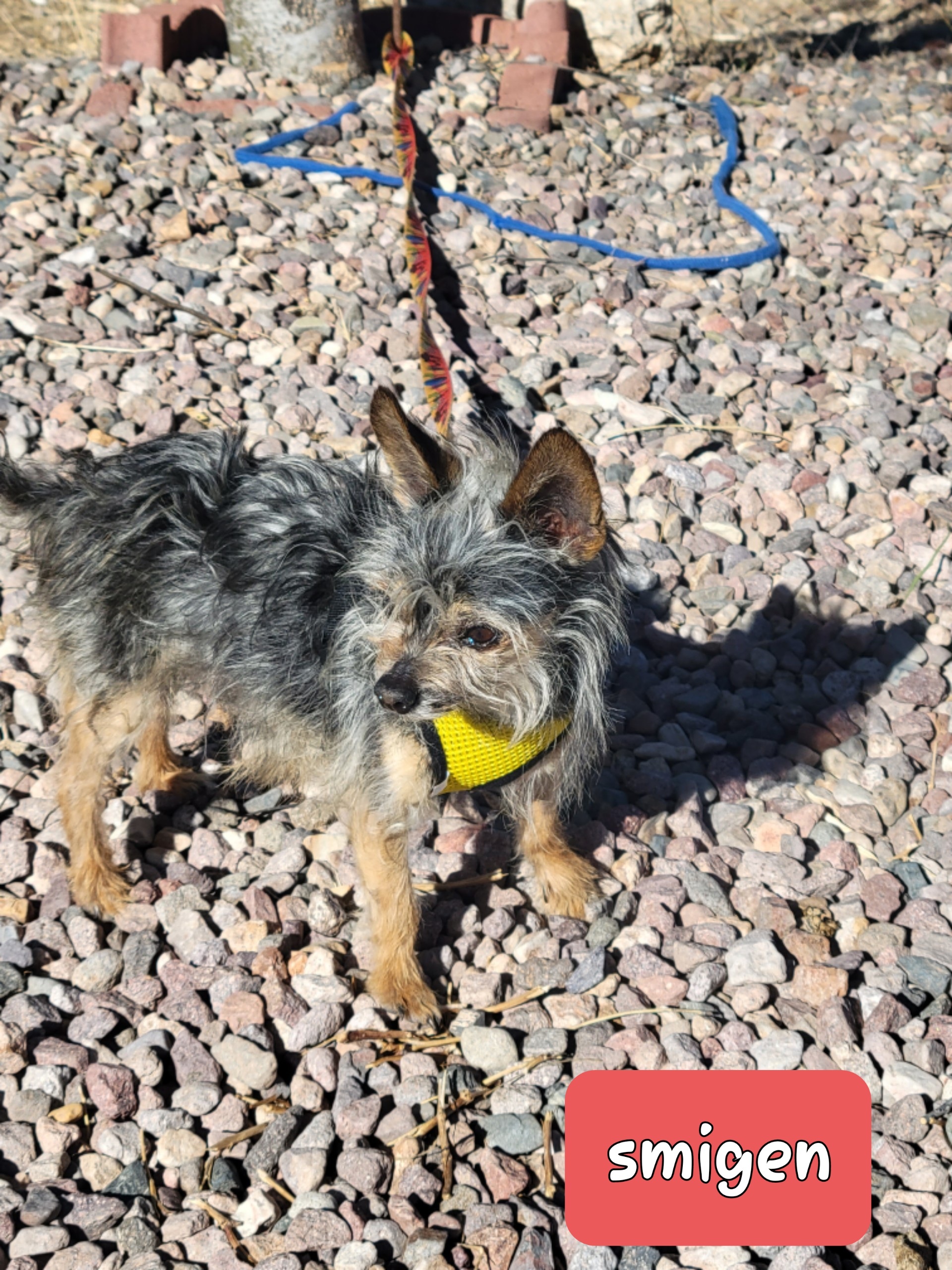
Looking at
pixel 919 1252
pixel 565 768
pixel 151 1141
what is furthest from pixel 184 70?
pixel 919 1252

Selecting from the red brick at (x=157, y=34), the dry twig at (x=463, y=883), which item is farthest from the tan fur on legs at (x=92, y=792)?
the red brick at (x=157, y=34)

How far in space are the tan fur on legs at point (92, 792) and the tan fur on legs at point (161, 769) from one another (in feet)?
0.82

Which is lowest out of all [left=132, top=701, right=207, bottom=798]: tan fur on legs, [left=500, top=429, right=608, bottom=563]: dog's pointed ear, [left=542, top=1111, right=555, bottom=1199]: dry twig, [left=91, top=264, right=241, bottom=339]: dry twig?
[left=542, top=1111, right=555, bottom=1199]: dry twig

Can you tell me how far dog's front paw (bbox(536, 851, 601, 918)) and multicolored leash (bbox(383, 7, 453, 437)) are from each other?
61.0 inches

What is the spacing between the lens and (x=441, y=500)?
129 inches

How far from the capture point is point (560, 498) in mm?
3057

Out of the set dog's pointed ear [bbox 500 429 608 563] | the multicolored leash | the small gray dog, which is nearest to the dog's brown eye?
the small gray dog

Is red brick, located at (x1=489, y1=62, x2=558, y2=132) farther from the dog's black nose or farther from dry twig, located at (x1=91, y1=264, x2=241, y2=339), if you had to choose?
the dog's black nose

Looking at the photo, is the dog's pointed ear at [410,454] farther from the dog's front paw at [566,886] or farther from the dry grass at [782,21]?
the dry grass at [782,21]

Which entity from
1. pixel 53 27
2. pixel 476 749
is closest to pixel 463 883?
pixel 476 749

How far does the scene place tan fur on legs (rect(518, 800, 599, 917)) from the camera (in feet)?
12.7

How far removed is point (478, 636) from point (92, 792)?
1727mm

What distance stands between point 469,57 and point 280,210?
2.30 metres

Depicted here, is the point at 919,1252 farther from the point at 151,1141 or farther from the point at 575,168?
the point at 575,168
